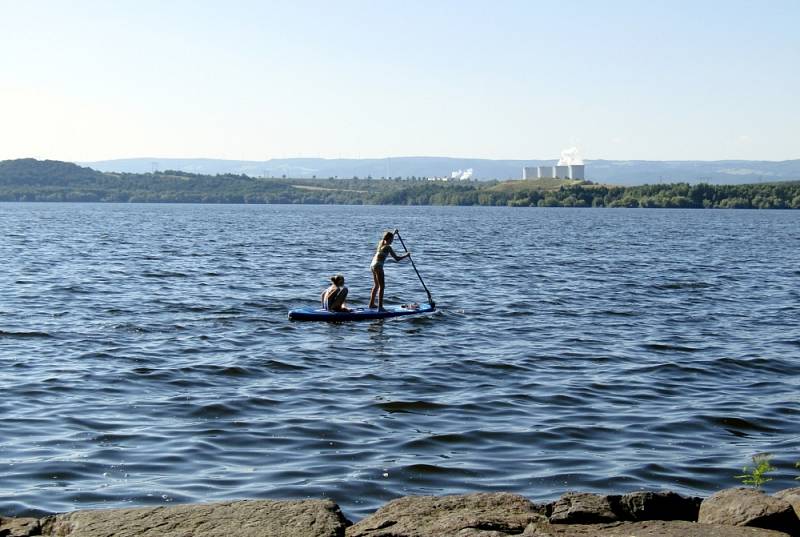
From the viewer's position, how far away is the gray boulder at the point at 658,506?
28.0 feet

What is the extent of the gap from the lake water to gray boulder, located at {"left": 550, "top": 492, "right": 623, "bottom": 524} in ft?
7.36

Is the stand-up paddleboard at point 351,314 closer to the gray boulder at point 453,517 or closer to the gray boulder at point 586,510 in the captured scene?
the gray boulder at point 453,517

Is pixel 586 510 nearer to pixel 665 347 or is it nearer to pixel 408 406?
pixel 408 406

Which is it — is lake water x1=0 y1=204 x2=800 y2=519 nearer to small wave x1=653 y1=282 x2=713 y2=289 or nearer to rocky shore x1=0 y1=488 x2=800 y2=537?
small wave x1=653 y1=282 x2=713 y2=289

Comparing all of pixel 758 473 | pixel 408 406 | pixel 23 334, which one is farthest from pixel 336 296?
pixel 758 473

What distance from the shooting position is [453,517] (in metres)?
8.39

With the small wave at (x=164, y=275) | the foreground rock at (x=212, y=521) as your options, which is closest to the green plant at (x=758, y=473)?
the foreground rock at (x=212, y=521)

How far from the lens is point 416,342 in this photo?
22.4 m

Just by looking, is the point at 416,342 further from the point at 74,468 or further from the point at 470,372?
the point at 74,468

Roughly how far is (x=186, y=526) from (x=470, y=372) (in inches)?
413

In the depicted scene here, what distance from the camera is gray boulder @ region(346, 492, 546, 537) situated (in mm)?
8109

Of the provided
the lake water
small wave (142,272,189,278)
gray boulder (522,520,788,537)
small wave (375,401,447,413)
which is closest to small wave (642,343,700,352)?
the lake water

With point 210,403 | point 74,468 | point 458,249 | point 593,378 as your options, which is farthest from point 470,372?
point 458,249

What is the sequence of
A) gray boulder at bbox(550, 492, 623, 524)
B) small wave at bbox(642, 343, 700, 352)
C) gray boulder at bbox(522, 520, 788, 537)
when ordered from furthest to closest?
small wave at bbox(642, 343, 700, 352), gray boulder at bbox(550, 492, 623, 524), gray boulder at bbox(522, 520, 788, 537)
